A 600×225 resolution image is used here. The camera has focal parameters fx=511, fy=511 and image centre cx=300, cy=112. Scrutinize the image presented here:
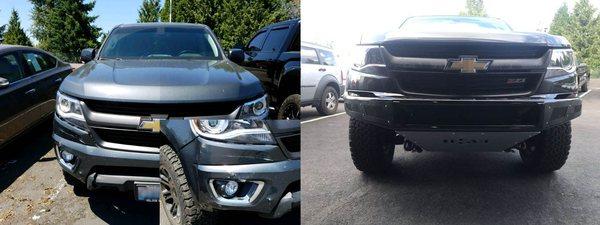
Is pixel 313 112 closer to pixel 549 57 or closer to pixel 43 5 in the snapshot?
pixel 549 57

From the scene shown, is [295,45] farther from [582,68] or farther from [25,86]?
[25,86]

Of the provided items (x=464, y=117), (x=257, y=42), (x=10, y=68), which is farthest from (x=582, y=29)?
(x=10, y=68)

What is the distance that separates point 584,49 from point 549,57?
0.44 ft

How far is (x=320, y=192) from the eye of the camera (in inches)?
53.1

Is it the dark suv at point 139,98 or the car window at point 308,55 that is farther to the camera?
the dark suv at point 139,98

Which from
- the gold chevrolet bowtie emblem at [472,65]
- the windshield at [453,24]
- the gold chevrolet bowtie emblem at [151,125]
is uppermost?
the windshield at [453,24]

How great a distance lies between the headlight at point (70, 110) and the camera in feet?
5.50

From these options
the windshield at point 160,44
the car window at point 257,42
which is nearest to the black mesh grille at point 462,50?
the car window at point 257,42

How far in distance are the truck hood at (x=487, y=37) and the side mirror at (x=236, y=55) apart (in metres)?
0.44

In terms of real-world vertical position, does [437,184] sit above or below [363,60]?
below

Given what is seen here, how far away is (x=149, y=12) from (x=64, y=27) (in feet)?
0.90

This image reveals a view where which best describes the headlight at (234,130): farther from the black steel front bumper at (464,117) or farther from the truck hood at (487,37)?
the truck hood at (487,37)

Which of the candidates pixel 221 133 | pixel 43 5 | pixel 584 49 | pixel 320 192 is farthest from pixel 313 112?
pixel 43 5

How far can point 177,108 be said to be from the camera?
5.08 feet
